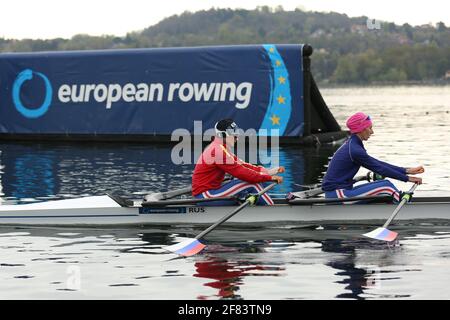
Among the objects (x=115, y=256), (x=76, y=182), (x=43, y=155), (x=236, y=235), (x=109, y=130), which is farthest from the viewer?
(x=109, y=130)

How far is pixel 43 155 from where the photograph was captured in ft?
105

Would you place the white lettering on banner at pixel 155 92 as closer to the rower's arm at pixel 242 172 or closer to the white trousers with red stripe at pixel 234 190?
the white trousers with red stripe at pixel 234 190

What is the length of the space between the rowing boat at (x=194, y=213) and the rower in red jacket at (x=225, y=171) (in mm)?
268

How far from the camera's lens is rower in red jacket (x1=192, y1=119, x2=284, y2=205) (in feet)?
52.1

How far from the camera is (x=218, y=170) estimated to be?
16094 mm

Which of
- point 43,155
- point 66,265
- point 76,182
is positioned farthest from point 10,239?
point 43,155

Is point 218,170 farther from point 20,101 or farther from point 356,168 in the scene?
point 20,101

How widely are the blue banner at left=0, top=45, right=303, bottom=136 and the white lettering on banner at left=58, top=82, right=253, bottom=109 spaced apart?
34 millimetres

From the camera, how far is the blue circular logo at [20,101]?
36.5 m

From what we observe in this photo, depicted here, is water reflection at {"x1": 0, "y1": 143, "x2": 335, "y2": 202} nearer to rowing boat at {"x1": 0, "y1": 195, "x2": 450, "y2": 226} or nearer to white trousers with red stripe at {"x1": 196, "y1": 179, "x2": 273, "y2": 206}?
rowing boat at {"x1": 0, "y1": 195, "x2": 450, "y2": 226}

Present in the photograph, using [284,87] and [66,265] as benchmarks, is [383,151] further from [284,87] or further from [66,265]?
[66,265]

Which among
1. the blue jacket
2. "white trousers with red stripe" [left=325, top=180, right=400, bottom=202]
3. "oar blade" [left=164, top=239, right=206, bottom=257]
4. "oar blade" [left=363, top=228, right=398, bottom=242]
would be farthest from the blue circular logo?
"oar blade" [left=363, top=228, right=398, bottom=242]

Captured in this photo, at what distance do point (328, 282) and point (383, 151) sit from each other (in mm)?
21229

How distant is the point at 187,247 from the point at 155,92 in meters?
20.9
